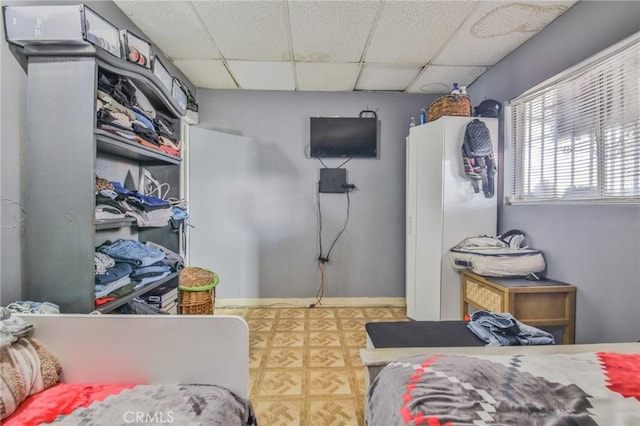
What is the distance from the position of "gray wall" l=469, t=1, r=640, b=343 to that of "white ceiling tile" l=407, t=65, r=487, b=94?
0.54 m

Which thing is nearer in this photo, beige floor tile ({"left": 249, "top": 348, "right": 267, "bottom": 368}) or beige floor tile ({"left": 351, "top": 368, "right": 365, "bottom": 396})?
beige floor tile ({"left": 351, "top": 368, "right": 365, "bottom": 396})

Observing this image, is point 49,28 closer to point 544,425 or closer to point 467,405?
point 467,405

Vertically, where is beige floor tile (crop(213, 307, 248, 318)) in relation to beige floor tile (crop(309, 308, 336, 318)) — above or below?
below

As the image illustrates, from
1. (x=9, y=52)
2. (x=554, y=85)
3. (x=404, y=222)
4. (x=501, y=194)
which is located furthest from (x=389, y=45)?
(x=9, y=52)

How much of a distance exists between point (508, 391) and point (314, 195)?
8.41 feet

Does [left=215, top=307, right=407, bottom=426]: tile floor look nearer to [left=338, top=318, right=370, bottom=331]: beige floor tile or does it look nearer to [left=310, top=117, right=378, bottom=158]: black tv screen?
[left=338, top=318, right=370, bottom=331]: beige floor tile

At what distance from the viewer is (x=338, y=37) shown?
2.09 m

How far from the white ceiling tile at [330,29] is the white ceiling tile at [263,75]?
275 millimetres

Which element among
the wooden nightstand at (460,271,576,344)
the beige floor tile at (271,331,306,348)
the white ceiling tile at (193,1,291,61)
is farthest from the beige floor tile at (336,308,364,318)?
the white ceiling tile at (193,1,291,61)

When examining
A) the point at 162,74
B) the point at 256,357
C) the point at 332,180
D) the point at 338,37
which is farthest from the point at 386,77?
the point at 256,357

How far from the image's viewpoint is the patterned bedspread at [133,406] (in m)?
0.70

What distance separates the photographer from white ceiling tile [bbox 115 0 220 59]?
1.78 meters

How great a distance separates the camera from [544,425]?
2.10ft

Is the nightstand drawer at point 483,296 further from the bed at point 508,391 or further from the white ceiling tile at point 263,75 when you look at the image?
the white ceiling tile at point 263,75
